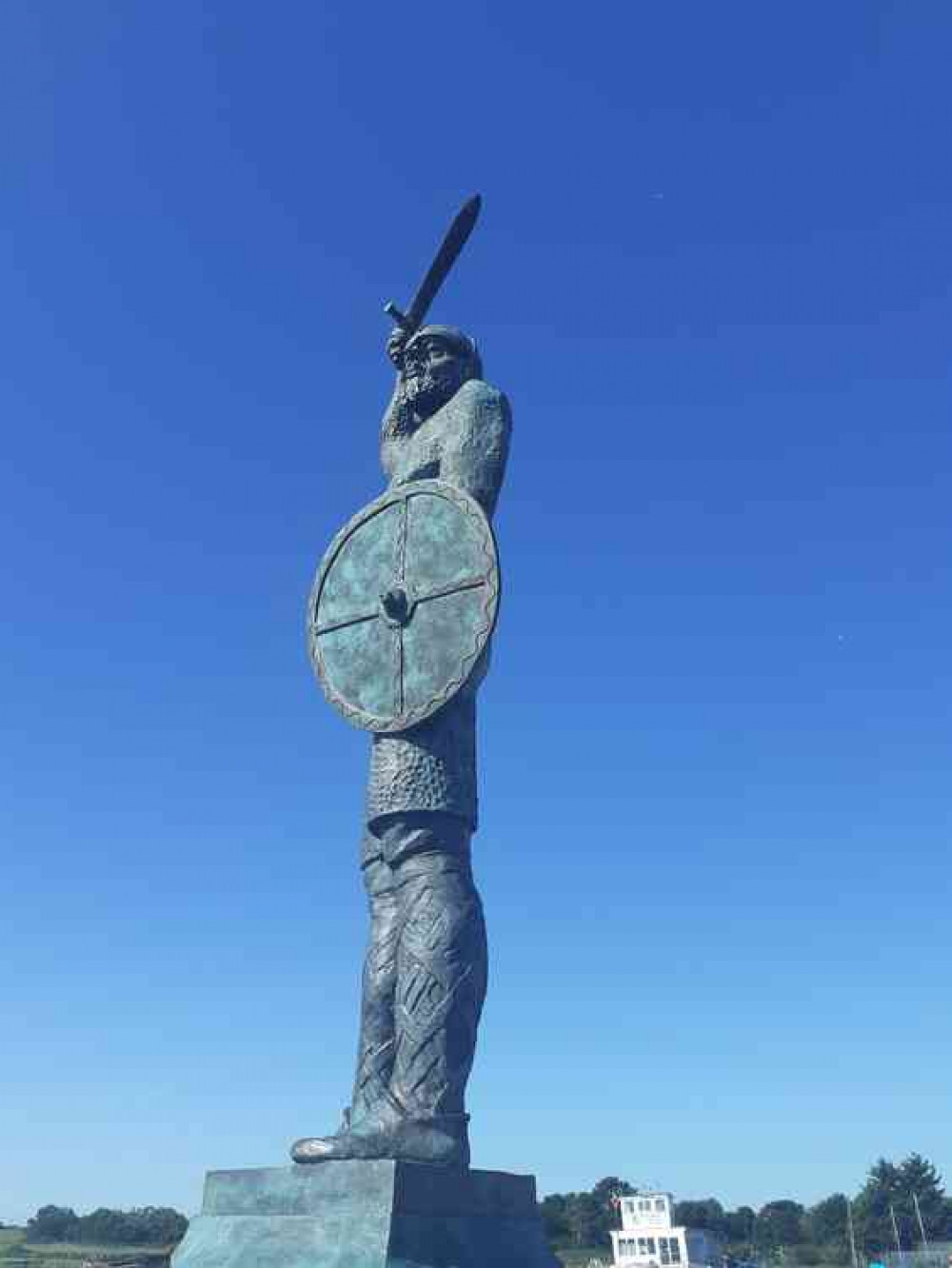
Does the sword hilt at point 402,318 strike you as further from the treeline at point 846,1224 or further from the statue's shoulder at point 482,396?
the treeline at point 846,1224

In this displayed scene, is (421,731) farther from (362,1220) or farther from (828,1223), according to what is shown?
(828,1223)

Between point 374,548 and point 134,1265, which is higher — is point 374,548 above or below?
above

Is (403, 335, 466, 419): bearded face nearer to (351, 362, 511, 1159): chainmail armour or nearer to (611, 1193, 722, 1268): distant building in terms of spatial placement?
(351, 362, 511, 1159): chainmail armour

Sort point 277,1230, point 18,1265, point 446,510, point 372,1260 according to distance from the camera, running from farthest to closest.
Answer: point 18,1265 → point 446,510 → point 277,1230 → point 372,1260

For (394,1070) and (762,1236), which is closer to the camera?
(394,1070)

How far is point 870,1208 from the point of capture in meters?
104

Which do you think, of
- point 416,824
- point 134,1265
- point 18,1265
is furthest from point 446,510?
point 18,1265

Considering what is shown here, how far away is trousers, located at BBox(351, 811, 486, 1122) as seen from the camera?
23.4 feet

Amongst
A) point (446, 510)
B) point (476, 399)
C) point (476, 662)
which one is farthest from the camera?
point (476, 399)

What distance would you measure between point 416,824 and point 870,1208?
375ft

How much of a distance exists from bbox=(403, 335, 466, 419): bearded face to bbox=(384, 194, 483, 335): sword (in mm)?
397

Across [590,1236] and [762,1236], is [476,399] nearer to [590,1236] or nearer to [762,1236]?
[590,1236]

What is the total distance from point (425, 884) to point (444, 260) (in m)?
5.57

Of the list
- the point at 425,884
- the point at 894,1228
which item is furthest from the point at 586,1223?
the point at 425,884
